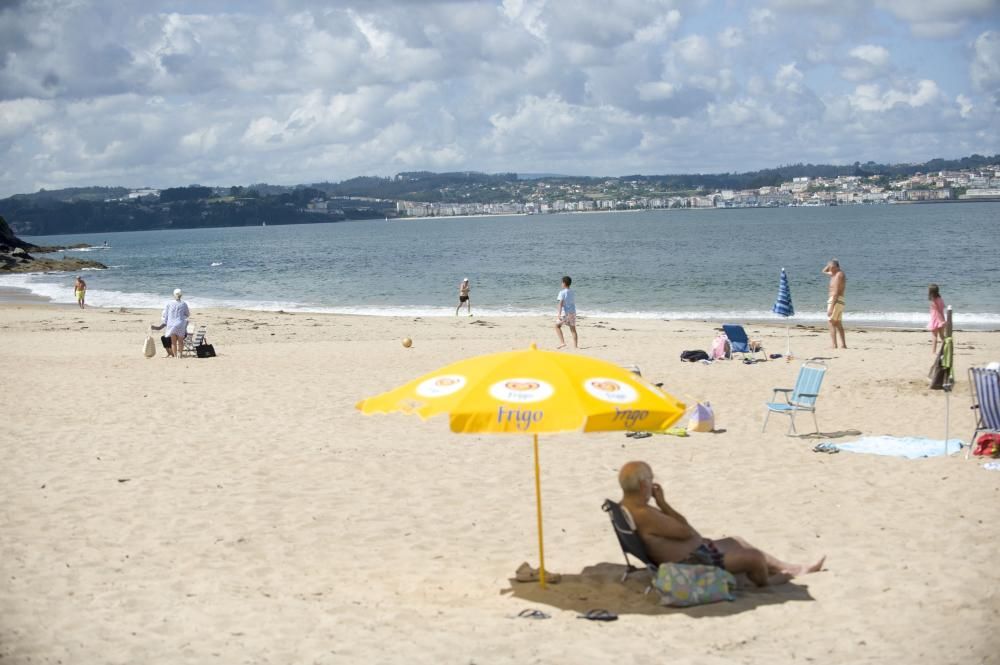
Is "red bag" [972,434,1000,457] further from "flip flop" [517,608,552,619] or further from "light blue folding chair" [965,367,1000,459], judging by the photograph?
"flip flop" [517,608,552,619]

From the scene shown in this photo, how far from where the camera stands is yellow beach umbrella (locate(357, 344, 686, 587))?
6133mm

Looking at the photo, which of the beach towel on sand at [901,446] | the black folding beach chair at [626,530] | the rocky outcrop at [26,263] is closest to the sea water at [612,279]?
the rocky outcrop at [26,263]

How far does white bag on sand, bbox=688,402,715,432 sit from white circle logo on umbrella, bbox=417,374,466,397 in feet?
19.8

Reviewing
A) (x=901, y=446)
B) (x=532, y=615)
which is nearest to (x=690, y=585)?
(x=532, y=615)

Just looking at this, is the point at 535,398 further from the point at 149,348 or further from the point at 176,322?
the point at 149,348

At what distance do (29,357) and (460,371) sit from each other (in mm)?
16609

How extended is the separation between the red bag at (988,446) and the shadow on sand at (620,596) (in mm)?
4604

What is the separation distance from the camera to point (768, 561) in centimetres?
698

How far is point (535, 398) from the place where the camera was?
245 inches

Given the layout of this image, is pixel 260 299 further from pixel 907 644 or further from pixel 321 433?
pixel 907 644

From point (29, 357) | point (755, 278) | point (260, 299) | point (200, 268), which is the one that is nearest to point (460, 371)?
point (29, 357)

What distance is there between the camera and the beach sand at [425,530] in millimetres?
5875

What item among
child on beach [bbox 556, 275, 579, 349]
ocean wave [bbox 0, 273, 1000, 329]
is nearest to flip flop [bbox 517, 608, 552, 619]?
child on beach [bbox 556, 275, 579, 349]

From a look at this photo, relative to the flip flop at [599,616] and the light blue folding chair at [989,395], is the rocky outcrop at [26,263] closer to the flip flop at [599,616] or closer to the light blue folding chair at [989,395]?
the light blue folding chair at [989,395]
